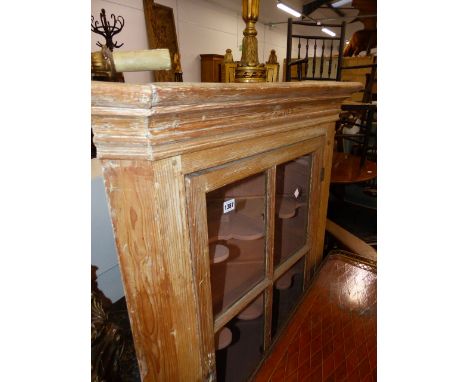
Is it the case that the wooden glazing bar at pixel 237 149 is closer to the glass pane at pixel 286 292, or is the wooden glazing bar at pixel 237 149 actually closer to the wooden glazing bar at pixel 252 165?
the wooden glazing bar at pixel 252 165

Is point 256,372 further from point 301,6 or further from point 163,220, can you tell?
point 301,6

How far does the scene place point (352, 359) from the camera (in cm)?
84

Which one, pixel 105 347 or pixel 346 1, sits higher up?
pixel 346 1

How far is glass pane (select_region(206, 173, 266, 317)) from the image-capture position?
0.84 meters

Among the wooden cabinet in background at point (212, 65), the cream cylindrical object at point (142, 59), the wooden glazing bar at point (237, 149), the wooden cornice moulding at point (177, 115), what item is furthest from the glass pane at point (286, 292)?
the wooden cabinet in background at point (212, 65)

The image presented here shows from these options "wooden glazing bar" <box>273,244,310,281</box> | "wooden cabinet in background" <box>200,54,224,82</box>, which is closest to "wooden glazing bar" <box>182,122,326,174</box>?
"wooden glazing bar" <box>273,244,310,281</box>

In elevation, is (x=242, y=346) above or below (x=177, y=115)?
below

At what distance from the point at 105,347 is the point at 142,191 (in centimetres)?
64

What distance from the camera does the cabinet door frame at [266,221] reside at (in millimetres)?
646

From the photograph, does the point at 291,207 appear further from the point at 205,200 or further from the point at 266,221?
the point at 205,200

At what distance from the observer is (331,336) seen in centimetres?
92

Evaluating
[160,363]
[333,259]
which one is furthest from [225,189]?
[333,259]

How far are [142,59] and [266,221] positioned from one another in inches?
22.4

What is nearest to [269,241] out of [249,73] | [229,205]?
[229,205]
